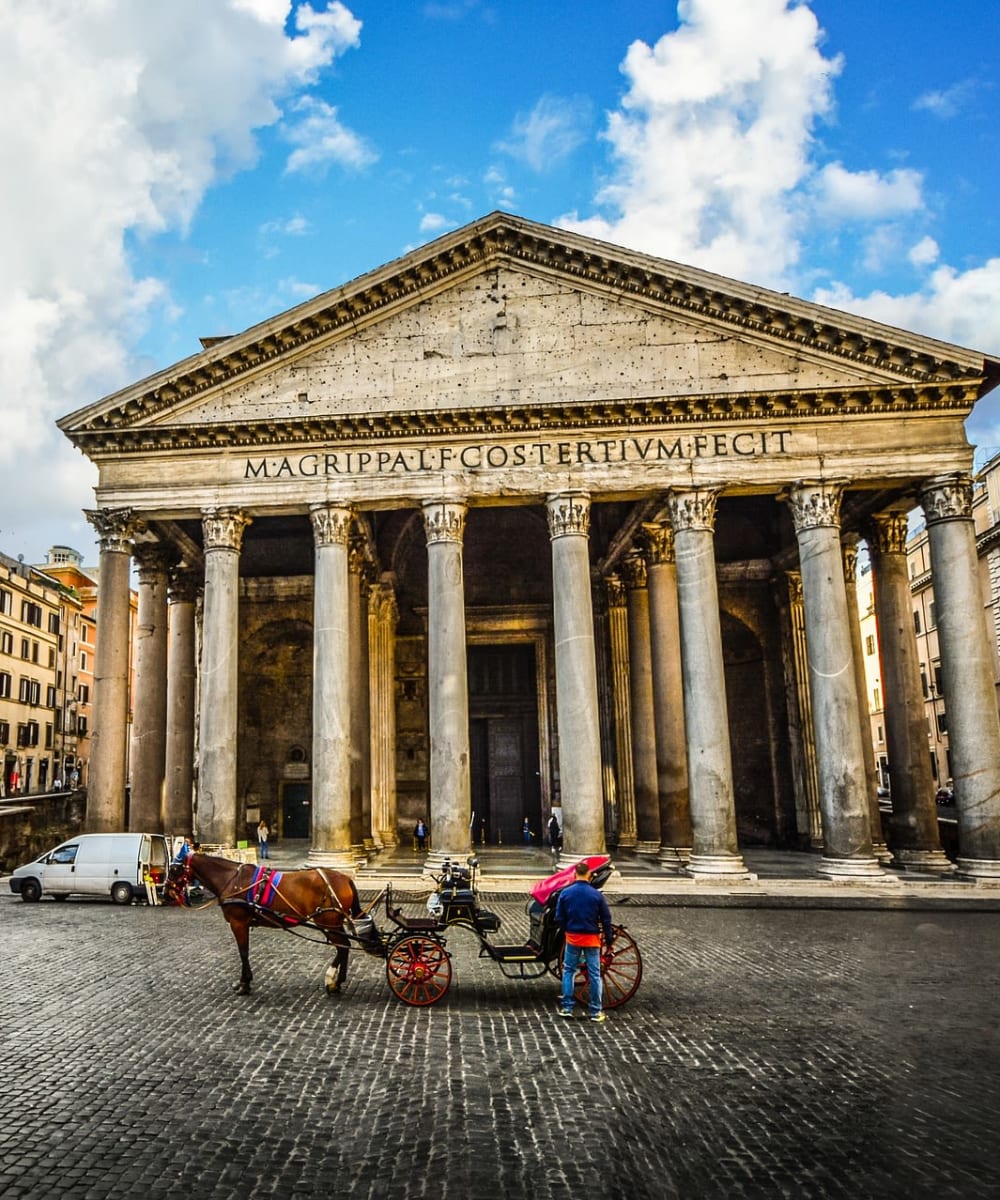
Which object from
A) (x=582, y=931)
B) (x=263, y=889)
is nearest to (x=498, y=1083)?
(x=582, y=931)

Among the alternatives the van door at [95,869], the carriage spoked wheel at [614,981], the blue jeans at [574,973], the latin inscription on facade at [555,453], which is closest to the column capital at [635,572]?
the latin inscription on facade at [555,453]

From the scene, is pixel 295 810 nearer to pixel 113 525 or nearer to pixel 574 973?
pixel 113 525

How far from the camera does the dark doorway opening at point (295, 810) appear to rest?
25.6 metres

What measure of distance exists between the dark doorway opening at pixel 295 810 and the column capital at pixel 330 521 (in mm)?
10297

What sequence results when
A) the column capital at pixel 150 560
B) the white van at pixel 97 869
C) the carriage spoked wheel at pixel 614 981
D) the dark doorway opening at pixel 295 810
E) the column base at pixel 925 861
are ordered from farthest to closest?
the dark doorway opening at pixel 295 810 < the column capital at pixel 150 560 < the column base at pixel 925 861 < the white van at pixel 97 869 < the carriage spoked wheel at pixel 614 981

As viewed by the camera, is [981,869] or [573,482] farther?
[573,482]

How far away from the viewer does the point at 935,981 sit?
9.27 metres

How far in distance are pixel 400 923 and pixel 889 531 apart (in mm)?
15675

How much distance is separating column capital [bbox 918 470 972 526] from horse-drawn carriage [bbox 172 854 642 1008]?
39.8 feet

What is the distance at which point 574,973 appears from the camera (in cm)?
798

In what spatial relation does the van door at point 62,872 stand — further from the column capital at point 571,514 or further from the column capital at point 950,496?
the column capital at point 950,496

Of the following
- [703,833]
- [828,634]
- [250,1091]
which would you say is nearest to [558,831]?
[703,833]

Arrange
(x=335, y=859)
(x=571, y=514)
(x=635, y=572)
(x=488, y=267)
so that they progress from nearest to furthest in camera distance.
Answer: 1. (x=335, y=859)
2. (x=571, y=514)
3. (x=488, y=267)
4. (x=635, y=572)

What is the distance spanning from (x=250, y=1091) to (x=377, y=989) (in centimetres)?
315
